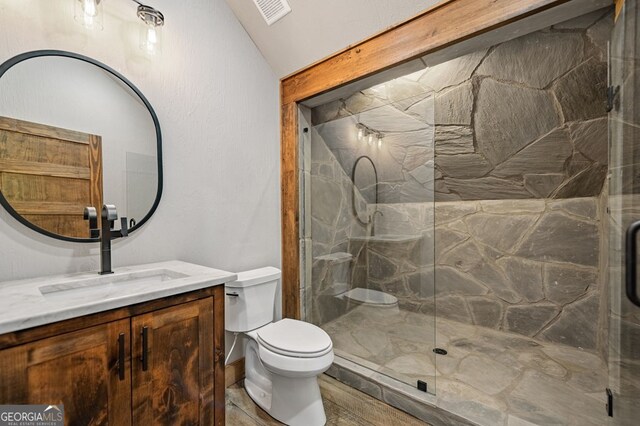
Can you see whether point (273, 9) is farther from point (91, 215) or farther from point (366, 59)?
point (91, 215)

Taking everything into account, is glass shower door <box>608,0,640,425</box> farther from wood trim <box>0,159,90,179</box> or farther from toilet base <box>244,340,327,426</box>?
wood trim <box>0,159,90,179</box>

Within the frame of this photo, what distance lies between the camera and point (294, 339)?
5.13 feet

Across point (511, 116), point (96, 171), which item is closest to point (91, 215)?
point (96, 171)

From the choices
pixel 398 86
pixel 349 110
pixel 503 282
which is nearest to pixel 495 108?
pixel 398 86

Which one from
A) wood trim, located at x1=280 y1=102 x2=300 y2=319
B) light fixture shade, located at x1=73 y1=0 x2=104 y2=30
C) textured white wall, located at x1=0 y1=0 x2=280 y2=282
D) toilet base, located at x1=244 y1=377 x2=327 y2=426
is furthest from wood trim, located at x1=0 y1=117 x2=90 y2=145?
toilet base, located at x1=244 y1=377 x2=327 y2=426

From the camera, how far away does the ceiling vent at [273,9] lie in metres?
1.82

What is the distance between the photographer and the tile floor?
1571mm

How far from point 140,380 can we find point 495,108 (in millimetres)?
2617

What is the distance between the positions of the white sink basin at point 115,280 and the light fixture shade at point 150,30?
1.20 metres

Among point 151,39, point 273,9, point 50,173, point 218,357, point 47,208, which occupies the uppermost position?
point 273,9

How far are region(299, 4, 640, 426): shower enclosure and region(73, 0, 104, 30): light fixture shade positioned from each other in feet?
4.28

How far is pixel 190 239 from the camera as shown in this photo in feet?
5.68

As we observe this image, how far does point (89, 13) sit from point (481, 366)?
3.10 meters

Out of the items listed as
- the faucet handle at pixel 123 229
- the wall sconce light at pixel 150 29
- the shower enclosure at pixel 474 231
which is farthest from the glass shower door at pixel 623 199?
the wall sconce light at pixel 150 29
